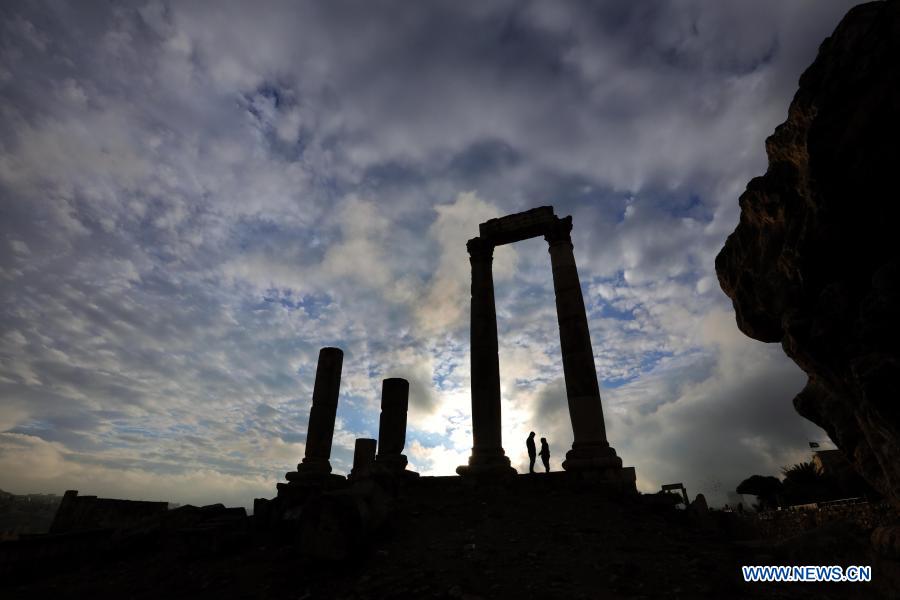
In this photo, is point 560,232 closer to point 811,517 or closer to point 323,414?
point 323,414

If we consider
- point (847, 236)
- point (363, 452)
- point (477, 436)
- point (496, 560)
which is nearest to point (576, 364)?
point (477, 436)

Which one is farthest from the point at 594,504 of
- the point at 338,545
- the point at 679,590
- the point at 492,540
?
the point at 338,545

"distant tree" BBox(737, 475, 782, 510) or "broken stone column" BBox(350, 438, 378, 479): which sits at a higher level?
"broken stone column" BBox(350, 438, 378, 479)

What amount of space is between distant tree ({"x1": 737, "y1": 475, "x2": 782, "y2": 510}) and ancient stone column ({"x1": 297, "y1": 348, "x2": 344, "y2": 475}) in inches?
1004

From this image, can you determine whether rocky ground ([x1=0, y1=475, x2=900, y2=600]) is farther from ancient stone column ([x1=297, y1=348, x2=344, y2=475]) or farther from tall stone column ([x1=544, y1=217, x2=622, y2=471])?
ancient stone column ([x1=297, y1=348, x2=344, y2=475])

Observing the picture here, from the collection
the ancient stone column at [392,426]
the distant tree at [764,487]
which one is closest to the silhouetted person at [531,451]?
the ancient stone column at [392,426]

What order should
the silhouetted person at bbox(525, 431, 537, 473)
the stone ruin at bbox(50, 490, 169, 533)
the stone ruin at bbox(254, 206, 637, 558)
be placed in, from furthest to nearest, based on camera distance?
the silhouetted person at bbox(525, 431, 537, 473) < the stone ruin at bbox(50, 490, 169, 533) < the stone ruin at bbox(254, 206, 637, 558)

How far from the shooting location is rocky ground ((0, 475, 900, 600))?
570 cm

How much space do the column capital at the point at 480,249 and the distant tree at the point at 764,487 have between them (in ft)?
75.4

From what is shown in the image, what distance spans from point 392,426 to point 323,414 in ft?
11.2

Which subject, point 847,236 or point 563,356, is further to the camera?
point 563,356

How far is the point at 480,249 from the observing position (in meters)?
18.6

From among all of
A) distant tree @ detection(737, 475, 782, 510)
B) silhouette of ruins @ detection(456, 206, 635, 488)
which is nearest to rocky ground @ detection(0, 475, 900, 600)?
silhouette of ruins @ detection(456, 206, 635, 488)

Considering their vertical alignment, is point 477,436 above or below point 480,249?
below
